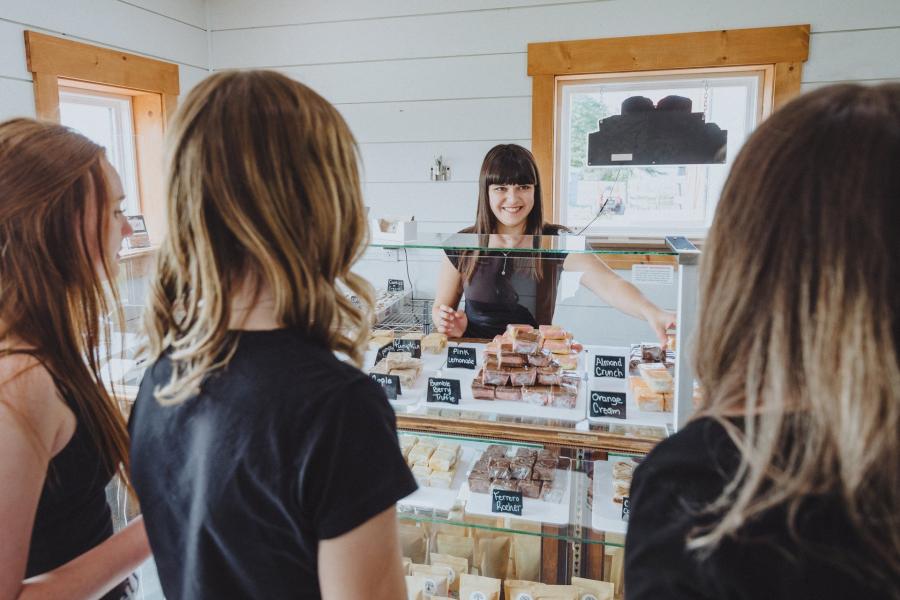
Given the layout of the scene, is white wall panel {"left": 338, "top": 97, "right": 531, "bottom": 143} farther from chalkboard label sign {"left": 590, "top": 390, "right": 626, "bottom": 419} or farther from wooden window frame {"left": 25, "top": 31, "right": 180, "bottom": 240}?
chalkboard label sign {"left": 590, "top": 390, "right": 626, "bottom": 419}

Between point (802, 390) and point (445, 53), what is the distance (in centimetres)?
328

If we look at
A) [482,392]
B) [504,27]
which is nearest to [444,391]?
[482,392]

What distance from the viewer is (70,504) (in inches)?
36.5

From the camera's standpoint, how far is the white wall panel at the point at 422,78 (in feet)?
11.0

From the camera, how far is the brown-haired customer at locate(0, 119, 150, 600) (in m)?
0.79

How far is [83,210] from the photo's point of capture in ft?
2.95

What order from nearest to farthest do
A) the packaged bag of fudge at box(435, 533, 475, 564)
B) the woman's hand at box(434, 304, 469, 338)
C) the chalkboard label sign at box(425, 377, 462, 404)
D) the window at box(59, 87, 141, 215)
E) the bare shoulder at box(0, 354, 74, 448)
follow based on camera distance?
the bare shoulder at box(0, 354, 74, 448), the chalkboard label sign at box(425, 377, 462, 404), the packaged bag of fudge at box(435, 533, 475, 564), the woman's hand at box(434, 304, 469, 338), the window at box(59, 87, 141, 215)

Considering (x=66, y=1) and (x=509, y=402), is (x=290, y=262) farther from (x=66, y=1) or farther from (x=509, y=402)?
(x=66, y=1)

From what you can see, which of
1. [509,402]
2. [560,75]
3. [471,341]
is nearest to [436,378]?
[509,402]

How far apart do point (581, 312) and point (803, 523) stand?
1382 millimetres

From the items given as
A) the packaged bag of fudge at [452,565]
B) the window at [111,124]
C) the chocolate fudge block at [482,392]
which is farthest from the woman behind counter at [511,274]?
the window at [111,124]

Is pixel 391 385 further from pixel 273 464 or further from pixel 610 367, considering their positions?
pixel 273 464

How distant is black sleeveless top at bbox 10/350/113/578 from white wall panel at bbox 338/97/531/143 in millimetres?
2837

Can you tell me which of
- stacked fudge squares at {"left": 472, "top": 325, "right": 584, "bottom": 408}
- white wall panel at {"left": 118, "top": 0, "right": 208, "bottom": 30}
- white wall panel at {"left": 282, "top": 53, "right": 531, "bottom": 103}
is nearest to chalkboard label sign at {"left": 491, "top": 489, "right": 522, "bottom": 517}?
stacked fudge squares at {"left": 472, "top": 325, "right": 584, "bottom": 408}
